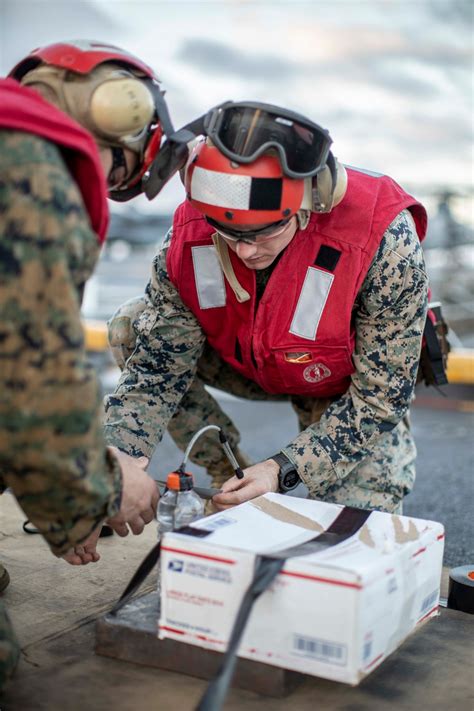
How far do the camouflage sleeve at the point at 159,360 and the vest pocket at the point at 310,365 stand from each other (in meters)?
0.33

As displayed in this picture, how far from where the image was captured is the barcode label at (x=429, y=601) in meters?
2.15

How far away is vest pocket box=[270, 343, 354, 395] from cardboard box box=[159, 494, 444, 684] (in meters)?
0.81

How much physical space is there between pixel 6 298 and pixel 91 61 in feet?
2.15

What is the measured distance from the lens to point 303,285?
2.76 meters

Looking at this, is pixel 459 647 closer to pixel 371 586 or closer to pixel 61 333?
pixel 371 586

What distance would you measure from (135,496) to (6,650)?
0.44 metres

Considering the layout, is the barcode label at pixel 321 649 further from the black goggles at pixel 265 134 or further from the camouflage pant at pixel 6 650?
the black goggles at pixel 265 134

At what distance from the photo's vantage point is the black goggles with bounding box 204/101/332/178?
2.33 m

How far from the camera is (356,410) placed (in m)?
2.83

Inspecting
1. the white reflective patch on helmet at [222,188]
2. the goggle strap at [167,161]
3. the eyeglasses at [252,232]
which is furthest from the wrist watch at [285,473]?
the goggle strap at [167,161]

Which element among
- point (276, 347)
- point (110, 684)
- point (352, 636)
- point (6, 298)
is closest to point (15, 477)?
point (6, 298)

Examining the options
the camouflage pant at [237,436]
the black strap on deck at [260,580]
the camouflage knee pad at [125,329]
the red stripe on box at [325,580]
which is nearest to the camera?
the black strap on deck at [260,580]

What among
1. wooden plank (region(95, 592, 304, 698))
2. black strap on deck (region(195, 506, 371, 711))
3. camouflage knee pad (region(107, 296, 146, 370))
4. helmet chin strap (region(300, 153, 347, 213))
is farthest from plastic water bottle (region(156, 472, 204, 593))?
camouflage knee pad (region(107, 296, 146, 370))

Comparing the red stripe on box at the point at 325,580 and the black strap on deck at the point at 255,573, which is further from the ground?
the red stripe on box at the point at 325,580
